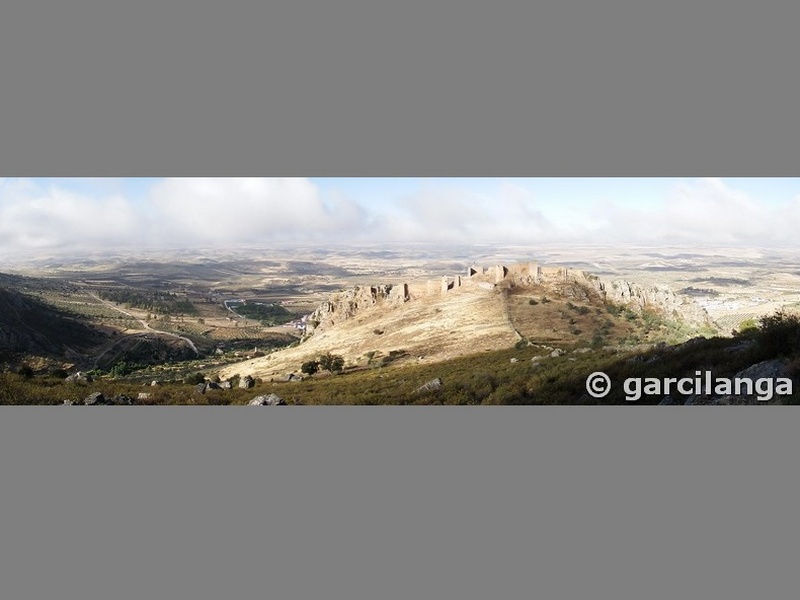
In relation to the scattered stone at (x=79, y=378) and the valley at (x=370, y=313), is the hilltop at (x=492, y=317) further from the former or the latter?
the scattered stone at (x=79, y=378)

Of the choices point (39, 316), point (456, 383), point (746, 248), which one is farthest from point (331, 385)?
point (746, 248)

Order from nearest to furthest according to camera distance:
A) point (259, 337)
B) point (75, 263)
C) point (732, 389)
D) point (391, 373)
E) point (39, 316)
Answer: point (732, 389), point (391, 373), point (39, 316), point (75, 263), point (259, 337)

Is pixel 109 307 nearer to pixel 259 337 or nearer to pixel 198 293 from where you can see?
pixel 198 293

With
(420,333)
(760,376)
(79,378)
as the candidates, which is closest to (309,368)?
(420,333)

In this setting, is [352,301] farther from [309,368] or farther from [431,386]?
[431,386]

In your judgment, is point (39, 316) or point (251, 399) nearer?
point (251, 399)
